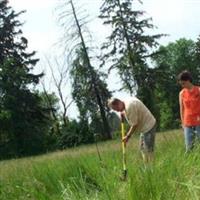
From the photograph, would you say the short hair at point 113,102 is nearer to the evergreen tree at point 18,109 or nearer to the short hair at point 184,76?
the short hair at point 184,76

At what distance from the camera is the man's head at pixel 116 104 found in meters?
9.84

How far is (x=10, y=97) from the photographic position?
54125mm

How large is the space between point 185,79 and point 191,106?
51 centimetres

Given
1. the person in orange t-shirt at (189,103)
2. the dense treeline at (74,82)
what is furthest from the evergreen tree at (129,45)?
the person in orange t-shirt at (189,103)

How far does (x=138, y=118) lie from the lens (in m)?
10.6

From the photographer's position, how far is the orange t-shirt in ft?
35.3

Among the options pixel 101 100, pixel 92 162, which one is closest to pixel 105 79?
pixel 101 100

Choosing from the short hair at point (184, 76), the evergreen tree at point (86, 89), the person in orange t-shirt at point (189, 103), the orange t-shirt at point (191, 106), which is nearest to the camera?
the short hair at point (184, 76)

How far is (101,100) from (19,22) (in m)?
11.1

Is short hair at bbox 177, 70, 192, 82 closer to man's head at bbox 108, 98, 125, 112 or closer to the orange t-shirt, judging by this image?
the orange t-shirt

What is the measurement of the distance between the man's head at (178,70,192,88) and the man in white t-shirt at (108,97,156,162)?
2.40 feet

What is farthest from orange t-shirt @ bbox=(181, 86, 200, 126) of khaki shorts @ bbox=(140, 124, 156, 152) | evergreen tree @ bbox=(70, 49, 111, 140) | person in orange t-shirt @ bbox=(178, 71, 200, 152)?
evergreen tree @ bbox=(70, 49, 111, 140)

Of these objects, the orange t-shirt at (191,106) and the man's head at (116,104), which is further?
the orange t-shirt at (191,106)

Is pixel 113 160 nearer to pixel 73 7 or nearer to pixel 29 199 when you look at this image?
pixel 29 199
